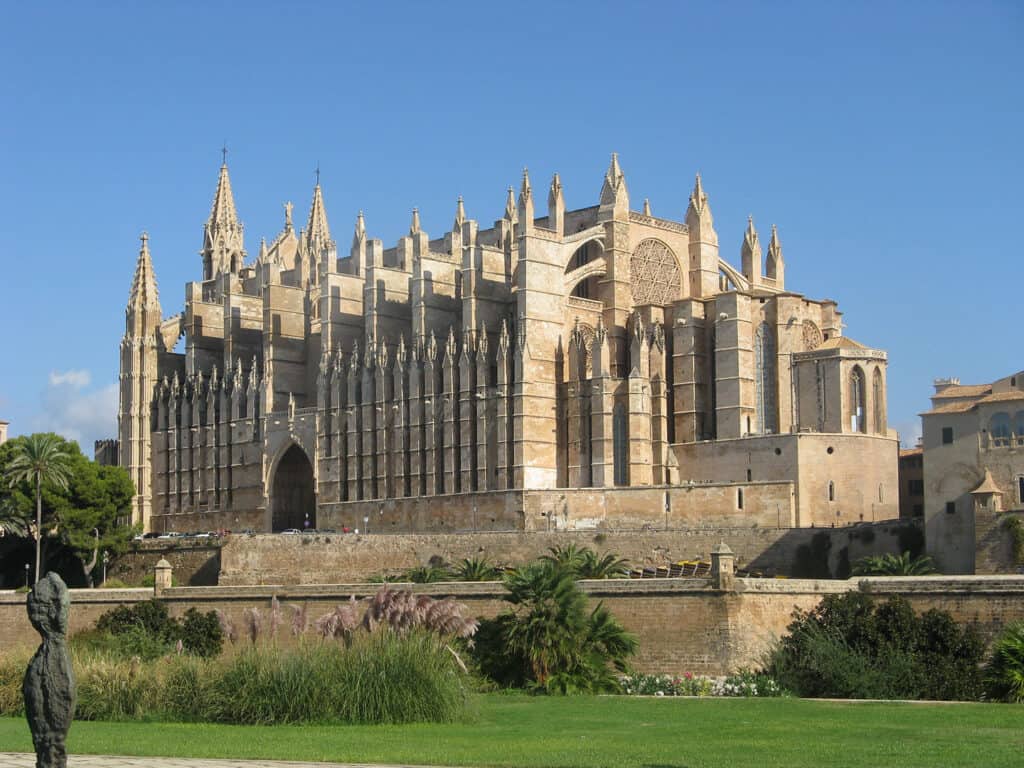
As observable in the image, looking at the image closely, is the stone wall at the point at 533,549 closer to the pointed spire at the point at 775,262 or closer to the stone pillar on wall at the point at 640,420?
the stone pillar on wall at the point at 640,420

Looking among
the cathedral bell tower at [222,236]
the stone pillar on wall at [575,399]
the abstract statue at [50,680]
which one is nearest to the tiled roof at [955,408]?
the stone pillar on wall at [575,399]

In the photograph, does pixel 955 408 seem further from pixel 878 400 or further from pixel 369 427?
pixel 369 427

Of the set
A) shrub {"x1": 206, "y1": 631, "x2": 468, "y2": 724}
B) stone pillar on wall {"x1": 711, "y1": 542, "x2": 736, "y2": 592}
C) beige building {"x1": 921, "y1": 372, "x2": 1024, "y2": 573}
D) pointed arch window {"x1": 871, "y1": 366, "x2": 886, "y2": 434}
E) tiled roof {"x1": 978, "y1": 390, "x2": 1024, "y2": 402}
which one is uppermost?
pointed arch window {"x1": 871, "y1": 366, "x2": 886, "y2": 434}

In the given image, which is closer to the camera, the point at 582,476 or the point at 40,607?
the point at 40,607

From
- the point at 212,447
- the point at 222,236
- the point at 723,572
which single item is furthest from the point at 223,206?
the point at 723,572

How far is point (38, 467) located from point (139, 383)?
1797 centimetres

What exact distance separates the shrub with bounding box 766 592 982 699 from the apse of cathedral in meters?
19.1

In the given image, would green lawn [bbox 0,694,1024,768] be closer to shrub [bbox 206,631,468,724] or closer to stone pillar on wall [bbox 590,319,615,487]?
shrub [bbox 206,631,468,724]

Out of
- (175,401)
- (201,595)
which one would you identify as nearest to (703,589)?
(201,595)

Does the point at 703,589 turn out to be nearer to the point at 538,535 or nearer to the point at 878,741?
the point at 878,741

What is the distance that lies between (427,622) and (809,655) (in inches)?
331

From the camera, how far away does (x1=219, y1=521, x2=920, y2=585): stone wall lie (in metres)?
A: 52.6

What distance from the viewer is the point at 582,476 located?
6262cm

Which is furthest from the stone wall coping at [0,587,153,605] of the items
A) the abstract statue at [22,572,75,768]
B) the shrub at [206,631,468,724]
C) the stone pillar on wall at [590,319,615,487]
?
the abstract statue at [22,572,75,768]
